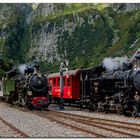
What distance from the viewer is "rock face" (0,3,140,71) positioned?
35.5 meters

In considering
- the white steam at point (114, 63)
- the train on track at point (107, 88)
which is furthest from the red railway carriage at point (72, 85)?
the white steam at point (114, 63)

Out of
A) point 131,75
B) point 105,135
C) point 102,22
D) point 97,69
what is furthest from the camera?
point 102,22

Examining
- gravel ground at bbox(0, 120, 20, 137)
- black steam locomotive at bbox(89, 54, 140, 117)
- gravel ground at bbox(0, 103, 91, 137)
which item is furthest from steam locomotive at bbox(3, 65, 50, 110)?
gravel ground at bbox(0, 120, 20, 137)

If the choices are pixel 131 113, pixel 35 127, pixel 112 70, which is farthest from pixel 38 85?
pixel 35 127

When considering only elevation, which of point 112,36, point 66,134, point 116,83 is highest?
point 112,36

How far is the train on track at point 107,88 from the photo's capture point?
2445cm

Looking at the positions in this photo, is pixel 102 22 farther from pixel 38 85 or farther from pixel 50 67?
pixel 38 85

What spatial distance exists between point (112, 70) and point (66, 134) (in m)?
10.8

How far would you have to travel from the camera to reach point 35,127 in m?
20.0

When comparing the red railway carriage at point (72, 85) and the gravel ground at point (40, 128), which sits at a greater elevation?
the red railway carriage at point (72, 85)

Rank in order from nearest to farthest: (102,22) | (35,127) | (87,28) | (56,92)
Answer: (35,127) → (56,92) → (87,28) → (102,22)

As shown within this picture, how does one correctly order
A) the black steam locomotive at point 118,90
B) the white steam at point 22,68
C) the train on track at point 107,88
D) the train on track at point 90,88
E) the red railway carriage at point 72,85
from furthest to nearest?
the white steam at point 22,68, the red railway carriage at point 72,85, the train on track at point 90,88, the train on track at point 107,88, the black steam locomotive at point 118,90

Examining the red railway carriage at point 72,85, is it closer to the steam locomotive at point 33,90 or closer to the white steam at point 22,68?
the steam locomotive at point 33,90

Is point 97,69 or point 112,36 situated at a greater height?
point 112,36
